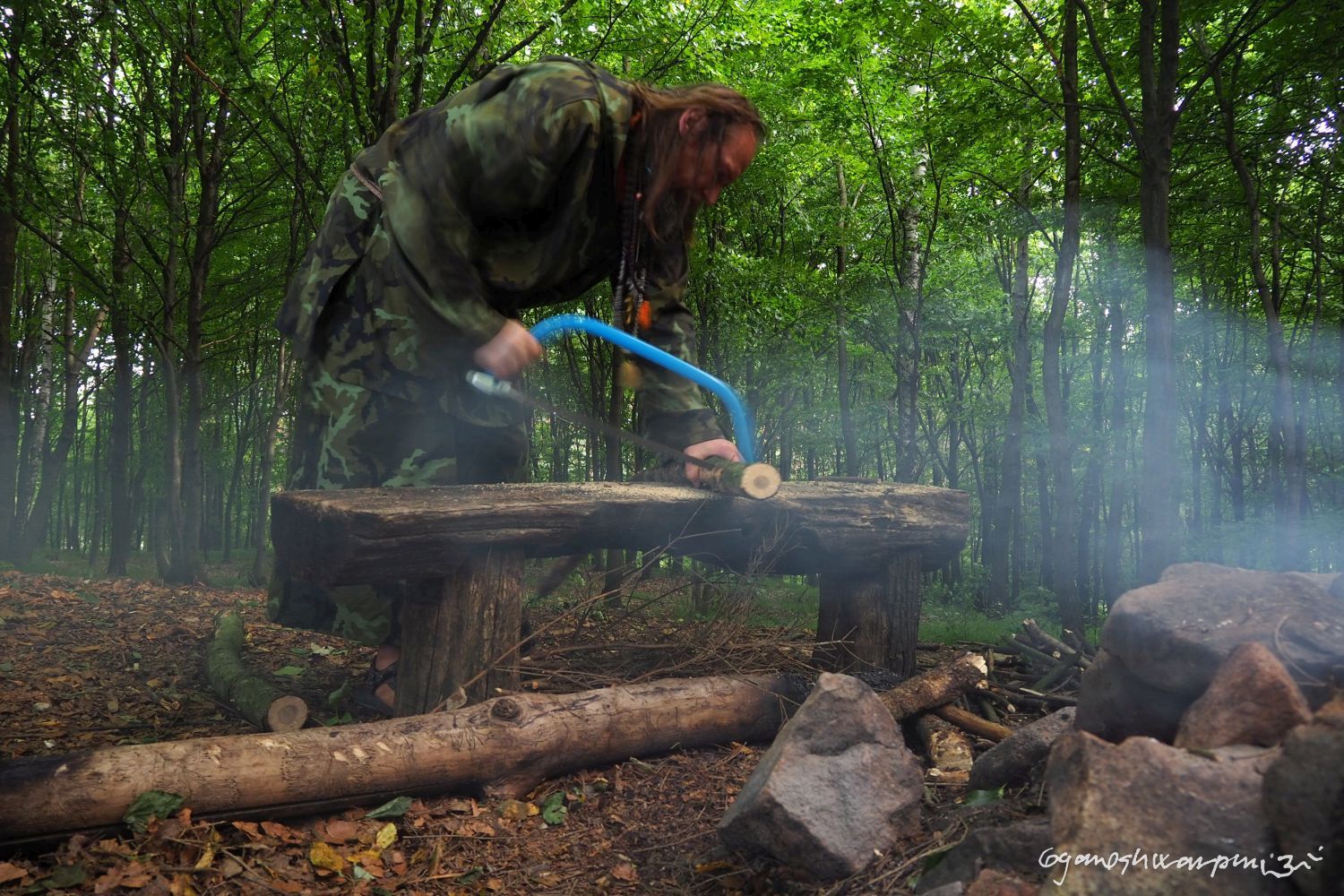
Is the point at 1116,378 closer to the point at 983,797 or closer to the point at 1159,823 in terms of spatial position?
the point at 983,797

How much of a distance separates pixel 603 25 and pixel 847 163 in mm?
5828

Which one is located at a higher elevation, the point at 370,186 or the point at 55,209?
the point at 55,209

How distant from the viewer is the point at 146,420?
841 inches

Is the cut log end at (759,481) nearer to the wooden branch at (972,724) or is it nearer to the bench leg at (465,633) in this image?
the bench leg at (465,633)

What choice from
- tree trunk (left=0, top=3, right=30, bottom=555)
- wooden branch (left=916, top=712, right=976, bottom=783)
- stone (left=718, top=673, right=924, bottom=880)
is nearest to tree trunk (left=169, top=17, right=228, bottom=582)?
tree trunk (left=0, top=3, right=30, bottom=555)

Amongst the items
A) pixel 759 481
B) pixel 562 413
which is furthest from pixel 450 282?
pixel 759 481

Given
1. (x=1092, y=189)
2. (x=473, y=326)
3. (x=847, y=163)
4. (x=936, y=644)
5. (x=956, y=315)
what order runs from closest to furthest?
(x=473, y=326) < (x=936, y=644) < (x=1092, y=189) < (x=847, y=163) < (x=956, y=315)

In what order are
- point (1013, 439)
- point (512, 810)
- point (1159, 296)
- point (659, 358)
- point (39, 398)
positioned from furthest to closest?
point (39, 398), point (1013, 439), point (1159, 296), point (659, 358), point (512, 810)

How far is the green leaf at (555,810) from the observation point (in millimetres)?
2678

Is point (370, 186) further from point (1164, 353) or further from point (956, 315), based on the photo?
point (956, 315)

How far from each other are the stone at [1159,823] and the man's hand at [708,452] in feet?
6.59

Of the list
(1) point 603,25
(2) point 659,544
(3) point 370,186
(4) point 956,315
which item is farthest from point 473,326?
(4) point 956,315

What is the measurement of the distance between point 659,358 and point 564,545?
0.80 metres

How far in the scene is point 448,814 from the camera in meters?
2.64
